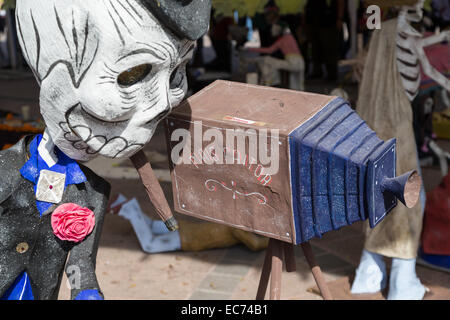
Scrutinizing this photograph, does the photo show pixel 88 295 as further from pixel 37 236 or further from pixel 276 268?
pixel 276 268

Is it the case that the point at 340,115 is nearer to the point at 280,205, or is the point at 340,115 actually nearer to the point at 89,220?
the point at 280,205

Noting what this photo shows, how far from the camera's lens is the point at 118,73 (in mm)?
2064

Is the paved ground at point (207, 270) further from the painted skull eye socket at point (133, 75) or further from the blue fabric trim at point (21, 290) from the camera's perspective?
the painted skull eye socket at point (133, 75)

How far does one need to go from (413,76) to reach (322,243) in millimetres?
1636

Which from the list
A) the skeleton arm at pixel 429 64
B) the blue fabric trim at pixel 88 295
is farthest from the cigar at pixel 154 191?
the skeleton arm at pixel 429 64

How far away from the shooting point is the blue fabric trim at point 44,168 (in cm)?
240

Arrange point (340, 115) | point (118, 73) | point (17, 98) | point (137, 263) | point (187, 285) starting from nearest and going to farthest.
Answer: point (118, 73)
point (340, 115)
point (187, 285)
point (137, 263)
point (17, 98)

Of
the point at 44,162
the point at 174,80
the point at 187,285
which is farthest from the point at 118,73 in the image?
the point at 187,285

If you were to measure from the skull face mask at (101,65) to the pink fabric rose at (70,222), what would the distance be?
11.3 inches

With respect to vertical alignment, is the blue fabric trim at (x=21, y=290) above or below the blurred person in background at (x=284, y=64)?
above

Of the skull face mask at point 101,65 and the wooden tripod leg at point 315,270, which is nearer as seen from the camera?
the skull face mask at point 101,65

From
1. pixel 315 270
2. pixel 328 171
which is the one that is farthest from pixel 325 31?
pixel 328 171

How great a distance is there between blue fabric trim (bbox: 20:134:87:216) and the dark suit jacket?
0.02 m
